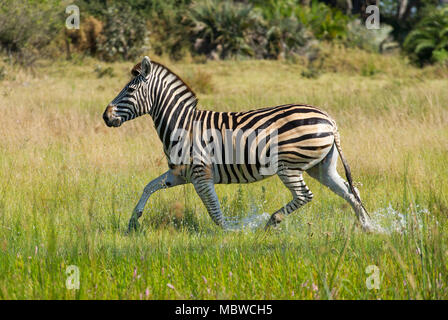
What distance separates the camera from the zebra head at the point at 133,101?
5.59m

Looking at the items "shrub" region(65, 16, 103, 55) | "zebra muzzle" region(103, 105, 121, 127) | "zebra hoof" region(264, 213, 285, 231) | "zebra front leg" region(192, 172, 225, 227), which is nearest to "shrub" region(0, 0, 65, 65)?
"shrub" region(65, 16, 103, 55)

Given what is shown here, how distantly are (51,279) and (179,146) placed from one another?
2180 millimetres

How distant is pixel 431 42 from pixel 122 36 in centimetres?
1244

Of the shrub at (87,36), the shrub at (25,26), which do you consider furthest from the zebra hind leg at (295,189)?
the shrub at (87,36)

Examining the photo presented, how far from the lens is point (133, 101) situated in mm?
5641

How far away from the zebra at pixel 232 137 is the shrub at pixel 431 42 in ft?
58.2

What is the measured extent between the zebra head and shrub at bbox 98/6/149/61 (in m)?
17.8

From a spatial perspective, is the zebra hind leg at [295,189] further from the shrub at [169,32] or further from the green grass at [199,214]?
the shrub at [169,32]

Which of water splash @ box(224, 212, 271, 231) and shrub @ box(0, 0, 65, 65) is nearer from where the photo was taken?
water splash @ box(224, 212, 271, 231)

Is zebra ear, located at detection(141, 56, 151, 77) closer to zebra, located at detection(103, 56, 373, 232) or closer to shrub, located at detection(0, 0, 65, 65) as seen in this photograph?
zebra, located at detection(103, 56, 373, 232)

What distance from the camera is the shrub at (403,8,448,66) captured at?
22.4 metres
